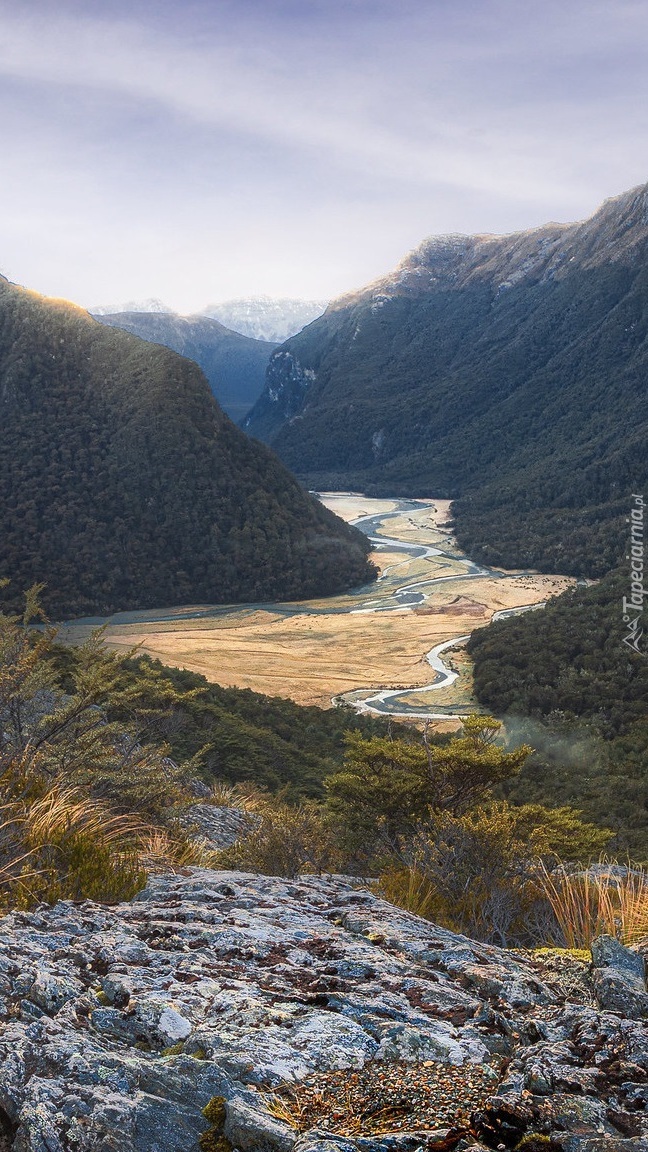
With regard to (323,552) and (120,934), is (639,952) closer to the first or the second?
(120,934)

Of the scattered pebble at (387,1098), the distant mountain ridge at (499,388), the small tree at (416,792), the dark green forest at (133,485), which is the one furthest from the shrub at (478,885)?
the distant mountain ridge at (499,388)

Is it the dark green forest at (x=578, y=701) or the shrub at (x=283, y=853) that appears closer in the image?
the shrub at (x=283, y=853)

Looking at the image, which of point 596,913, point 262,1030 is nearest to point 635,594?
point 596,913

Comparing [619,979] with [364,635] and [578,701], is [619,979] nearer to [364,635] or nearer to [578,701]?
[578,701]

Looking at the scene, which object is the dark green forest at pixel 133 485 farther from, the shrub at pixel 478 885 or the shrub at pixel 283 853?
the shrub at pixel 478 885

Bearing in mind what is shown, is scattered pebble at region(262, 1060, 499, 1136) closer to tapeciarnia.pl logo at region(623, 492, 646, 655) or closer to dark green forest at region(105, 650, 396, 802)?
dark green forest at region(105, 650, 396, 802)

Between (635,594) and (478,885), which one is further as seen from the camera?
(635,594)
